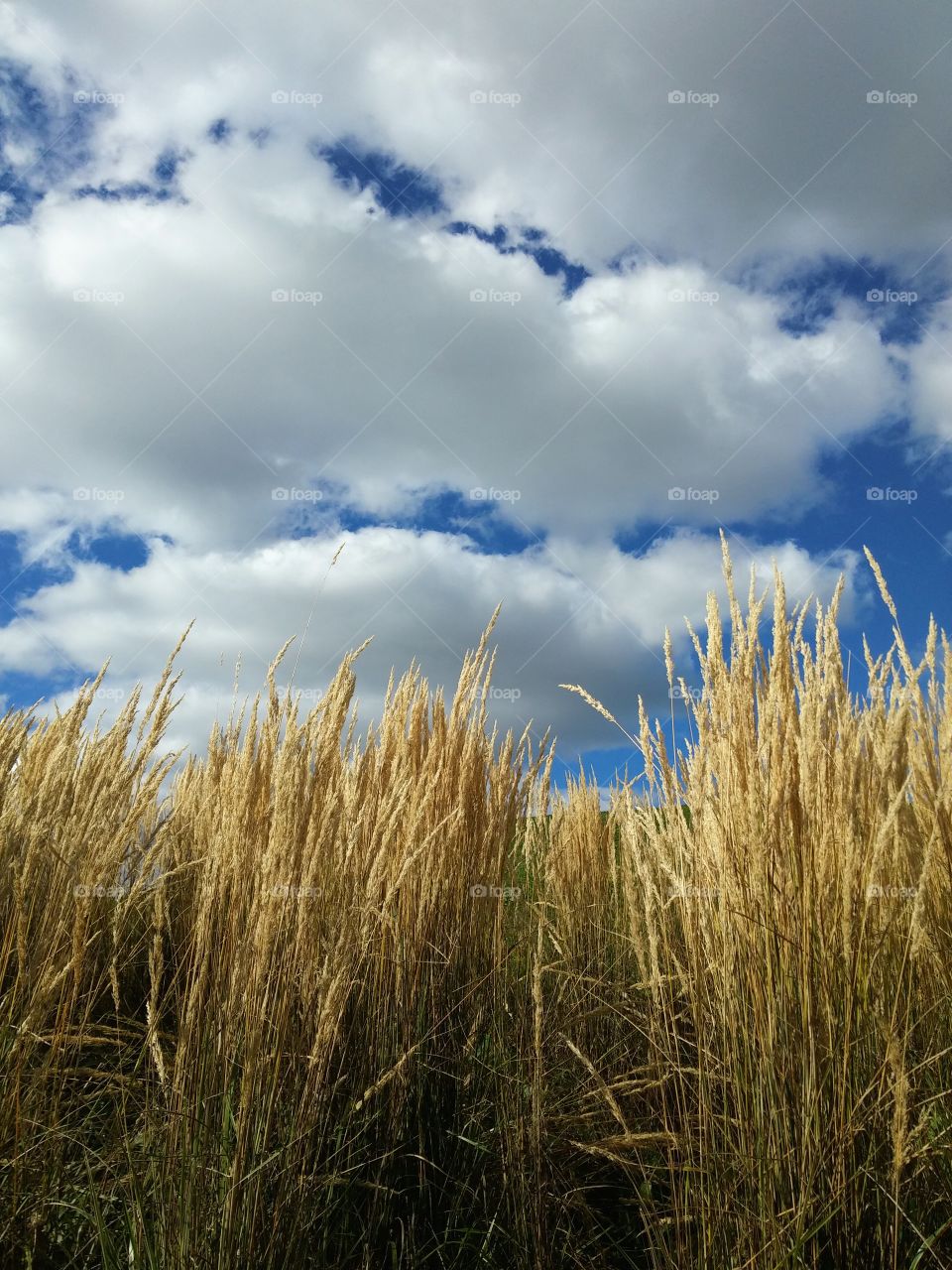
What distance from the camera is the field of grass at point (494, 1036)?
1.58m

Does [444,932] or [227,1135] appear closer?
[227,1135]

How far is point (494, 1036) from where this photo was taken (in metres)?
2.47

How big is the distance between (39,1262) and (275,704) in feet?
4.04

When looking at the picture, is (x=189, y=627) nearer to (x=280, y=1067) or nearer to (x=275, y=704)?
(x=275, y=704)

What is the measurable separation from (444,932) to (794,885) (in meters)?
1.24

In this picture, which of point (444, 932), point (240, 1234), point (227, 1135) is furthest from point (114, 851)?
point (444, 932)

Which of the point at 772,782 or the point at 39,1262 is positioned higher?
the point at 772,782

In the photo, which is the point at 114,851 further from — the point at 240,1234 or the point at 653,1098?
the point at 653,1098

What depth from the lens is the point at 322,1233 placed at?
1.72 metres

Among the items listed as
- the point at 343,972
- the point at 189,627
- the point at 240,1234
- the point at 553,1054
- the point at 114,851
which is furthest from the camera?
the point at 189,627

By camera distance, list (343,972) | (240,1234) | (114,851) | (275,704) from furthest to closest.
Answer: (275,704) < (114,851) < (343,972) < (240,1234)

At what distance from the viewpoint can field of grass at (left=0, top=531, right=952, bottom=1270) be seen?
5.18ft

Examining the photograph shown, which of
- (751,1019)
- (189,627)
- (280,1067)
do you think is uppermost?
(189,627)

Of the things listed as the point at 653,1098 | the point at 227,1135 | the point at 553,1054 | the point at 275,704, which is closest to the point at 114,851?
the point at 275,704
